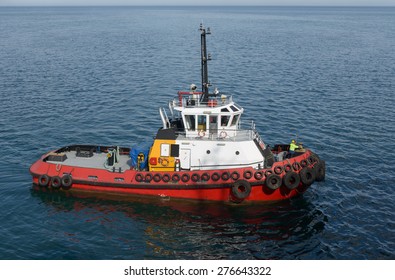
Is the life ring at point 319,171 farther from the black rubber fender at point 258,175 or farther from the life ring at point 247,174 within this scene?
the life ring at point 247,174

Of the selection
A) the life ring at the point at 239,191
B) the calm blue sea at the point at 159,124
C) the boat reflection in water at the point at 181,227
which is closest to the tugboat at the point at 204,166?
the life ring at the point at 239,191

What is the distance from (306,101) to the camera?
137ft

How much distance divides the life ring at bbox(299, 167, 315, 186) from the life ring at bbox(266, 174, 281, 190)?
49.8 inches

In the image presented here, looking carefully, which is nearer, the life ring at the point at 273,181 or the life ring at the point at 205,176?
the life ring at the point at 273,181

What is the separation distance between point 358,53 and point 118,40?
45.3 m

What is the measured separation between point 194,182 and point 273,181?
395cm

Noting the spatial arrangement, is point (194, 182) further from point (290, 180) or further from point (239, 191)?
point (290, 180)

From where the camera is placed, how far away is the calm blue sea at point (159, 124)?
1905 cm

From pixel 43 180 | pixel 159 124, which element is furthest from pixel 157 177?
pixel 159 124

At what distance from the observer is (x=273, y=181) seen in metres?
21.4

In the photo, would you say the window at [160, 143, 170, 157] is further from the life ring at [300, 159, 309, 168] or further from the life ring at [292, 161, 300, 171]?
the life ring at [300, 159, 309, 168]

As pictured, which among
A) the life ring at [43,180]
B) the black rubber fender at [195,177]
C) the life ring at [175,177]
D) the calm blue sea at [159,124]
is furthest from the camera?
the life ring at [43,180]

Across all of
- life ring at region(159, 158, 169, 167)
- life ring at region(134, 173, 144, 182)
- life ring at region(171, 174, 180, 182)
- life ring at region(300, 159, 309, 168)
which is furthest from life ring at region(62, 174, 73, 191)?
life ring at region(300, 159, 309, 168)
